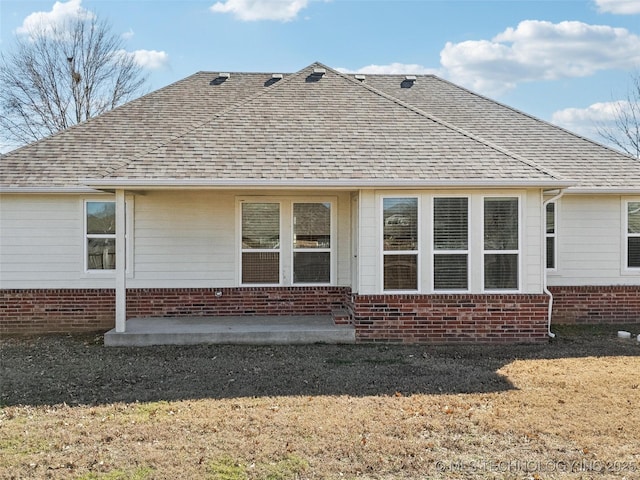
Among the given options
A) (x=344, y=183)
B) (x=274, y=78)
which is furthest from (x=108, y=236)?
(x=274, y=78)

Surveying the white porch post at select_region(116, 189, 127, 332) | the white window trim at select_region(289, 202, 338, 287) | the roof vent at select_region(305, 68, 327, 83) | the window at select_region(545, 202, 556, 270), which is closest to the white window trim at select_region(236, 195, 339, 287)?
the white window trim at select_region(289, 202, 338, 287)

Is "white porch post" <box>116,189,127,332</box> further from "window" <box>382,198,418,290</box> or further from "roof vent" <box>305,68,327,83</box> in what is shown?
"roof vent" <box>305,68,327,83</box>

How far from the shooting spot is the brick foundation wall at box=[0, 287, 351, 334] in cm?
1039

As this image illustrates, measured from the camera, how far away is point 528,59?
17.9m

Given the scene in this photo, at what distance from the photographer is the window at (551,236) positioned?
10938 millimetres

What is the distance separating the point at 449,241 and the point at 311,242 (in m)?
2.90

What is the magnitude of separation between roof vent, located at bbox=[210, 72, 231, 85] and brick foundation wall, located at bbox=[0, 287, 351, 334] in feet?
20.6

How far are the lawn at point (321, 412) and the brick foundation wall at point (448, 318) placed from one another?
14.4 inches

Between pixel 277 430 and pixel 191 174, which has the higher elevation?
pixel 191 174

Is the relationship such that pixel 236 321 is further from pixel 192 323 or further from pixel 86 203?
pixel 86 203

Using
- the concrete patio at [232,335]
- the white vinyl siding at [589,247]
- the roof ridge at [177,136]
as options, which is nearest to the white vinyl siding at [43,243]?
the roof ridge at [177,136]

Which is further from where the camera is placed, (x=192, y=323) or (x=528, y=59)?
(x=528, y=59)

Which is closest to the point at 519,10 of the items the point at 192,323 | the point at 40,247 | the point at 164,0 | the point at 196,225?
the point at 164,0

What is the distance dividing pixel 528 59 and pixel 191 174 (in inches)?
554
